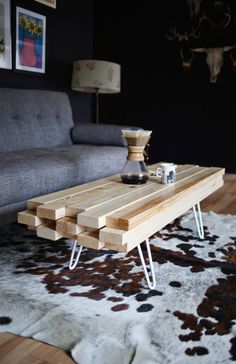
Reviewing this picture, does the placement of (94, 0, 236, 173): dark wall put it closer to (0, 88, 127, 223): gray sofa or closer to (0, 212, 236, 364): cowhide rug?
(0, 88, 127, 223): gray sofa

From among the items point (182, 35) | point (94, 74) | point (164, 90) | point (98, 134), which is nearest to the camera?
point (98, 134)

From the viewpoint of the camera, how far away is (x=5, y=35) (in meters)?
3.29

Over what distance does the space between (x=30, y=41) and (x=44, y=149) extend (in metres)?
1.36

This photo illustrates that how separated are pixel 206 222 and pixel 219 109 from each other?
2365mm

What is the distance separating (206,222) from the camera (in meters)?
2.59

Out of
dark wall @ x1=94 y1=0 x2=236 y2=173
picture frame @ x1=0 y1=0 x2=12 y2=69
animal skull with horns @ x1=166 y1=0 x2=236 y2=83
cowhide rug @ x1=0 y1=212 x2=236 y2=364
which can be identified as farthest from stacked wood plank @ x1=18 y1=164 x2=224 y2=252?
animal skull with horns @ x1=166 y1=0 x2=236 y2=83

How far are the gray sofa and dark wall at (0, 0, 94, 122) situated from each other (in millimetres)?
522

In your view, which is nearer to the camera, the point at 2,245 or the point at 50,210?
the point at 50,210

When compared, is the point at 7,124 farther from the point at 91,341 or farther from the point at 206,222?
the point at 91,341

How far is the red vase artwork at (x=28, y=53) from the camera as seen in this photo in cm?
353

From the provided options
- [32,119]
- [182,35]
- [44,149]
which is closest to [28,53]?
[32,119]

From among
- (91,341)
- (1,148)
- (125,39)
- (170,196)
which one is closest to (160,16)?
(125,39)

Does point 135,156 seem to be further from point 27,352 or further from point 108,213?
point 27,352

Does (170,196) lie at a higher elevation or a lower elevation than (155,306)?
higher
